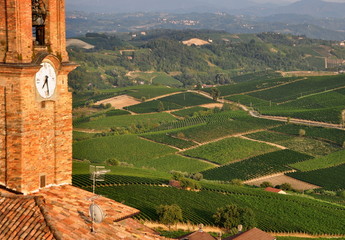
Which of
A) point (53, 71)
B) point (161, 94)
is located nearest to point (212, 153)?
point (161, 94)

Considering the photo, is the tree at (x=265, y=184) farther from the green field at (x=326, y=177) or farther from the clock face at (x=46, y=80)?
the clock face at (x=46, y=80)

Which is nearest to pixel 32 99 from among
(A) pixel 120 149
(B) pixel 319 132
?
(A) pixel 120 149

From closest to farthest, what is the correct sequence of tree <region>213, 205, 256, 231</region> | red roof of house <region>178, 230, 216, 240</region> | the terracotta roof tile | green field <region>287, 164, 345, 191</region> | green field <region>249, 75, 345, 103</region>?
the terracotta roof tile, red roof of house <region>178, 230, 216, 240</region>, tree <region>213, 205, 256, 231</region>, green field <region>287, 164, 345, 191</region>, green field <region>249, 75, 345, 103</region>

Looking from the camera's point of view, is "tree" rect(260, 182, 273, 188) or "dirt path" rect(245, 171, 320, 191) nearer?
"tree" rect(260, 182, 273, 188)

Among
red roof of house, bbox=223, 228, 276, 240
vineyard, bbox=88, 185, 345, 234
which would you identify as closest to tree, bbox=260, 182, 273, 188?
vineyard, bbox=88, 185, 345, 234

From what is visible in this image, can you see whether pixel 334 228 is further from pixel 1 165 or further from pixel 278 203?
pixel 1 165

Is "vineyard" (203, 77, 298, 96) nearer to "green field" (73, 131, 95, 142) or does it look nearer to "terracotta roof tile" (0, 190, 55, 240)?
"green field" (73, 131, 95, 142)

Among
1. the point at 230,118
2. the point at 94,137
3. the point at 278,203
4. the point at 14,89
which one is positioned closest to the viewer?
the point at 14,89
